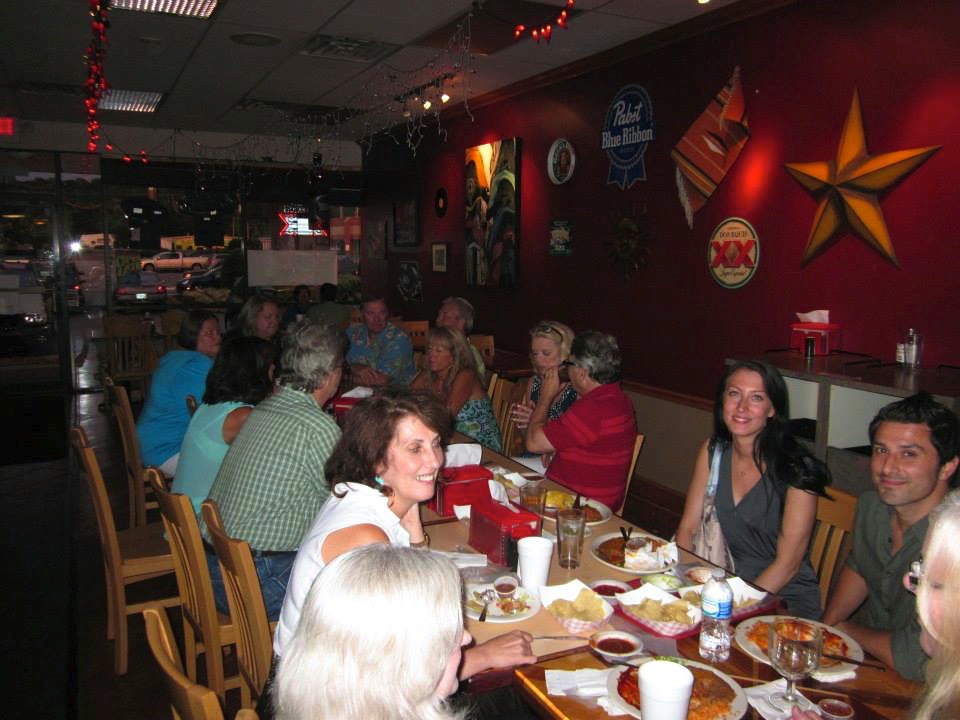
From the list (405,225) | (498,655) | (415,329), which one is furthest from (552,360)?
(405,225)

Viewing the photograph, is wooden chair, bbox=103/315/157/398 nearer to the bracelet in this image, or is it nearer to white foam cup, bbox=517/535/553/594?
the bracelet

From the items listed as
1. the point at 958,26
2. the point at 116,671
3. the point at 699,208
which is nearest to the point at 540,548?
the point at 116,671

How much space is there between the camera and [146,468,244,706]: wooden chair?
2.21 metres

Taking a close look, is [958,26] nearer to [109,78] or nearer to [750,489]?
[750,489]

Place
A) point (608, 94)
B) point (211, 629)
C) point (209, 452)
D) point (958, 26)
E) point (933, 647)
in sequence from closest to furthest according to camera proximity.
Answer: point (933, 647)
point (211, 629)
point (209, 452)
point (958, 26)
point (608, 94)

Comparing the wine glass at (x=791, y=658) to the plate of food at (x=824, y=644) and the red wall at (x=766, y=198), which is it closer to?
the plate of food at (x=824, y=644)

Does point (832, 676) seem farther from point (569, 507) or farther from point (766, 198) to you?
point (766, 198)

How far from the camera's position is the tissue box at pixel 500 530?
2174 mm

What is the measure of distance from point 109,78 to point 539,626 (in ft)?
20.7

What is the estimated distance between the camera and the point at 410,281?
891cm

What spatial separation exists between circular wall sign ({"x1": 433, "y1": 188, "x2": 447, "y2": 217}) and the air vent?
257 cm

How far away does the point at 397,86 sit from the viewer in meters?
6.50

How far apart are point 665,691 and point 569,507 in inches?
49.3

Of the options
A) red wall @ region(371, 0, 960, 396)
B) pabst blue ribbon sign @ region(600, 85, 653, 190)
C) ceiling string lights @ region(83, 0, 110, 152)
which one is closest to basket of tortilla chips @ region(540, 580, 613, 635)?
red wall @ region(371, 0, 960, 396)
